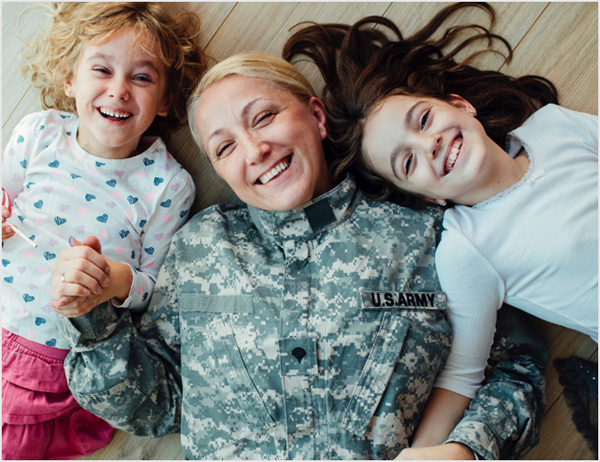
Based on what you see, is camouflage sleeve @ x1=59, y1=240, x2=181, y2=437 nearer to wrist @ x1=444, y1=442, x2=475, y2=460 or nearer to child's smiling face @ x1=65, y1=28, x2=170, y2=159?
child's smiling face @ x1=65, y1=28, x2=170, y2=159

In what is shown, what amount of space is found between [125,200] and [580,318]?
4.08ft

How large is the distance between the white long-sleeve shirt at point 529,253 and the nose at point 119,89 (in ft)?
2.95

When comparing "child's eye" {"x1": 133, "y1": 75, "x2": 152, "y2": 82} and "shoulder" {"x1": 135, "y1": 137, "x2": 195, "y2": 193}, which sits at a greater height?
"child's eye" {"x1": 133, "y1": 75, "x2": 152, "y2": 82}

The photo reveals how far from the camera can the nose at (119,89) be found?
1.28 metres

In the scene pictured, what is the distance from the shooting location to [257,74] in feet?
4.09

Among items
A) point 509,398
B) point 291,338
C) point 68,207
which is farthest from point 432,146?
point 68,207

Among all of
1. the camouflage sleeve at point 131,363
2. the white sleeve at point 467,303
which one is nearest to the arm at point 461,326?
the white sleeve at point 467,303

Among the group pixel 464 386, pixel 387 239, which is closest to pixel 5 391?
pixel 387 239

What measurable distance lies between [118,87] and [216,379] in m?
0.78

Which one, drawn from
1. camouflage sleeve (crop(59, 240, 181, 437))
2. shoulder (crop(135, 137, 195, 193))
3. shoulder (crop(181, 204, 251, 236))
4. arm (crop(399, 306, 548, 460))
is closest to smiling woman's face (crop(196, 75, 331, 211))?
shoulder (crop(181, 204, 251, 236))

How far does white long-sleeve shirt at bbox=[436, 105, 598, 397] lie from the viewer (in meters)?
1.20

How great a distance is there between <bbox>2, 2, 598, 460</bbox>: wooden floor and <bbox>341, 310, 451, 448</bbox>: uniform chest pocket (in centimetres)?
51

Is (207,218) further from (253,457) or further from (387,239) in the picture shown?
(253,457)

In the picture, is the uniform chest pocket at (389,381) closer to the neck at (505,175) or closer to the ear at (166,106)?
the neck at (505,175)
